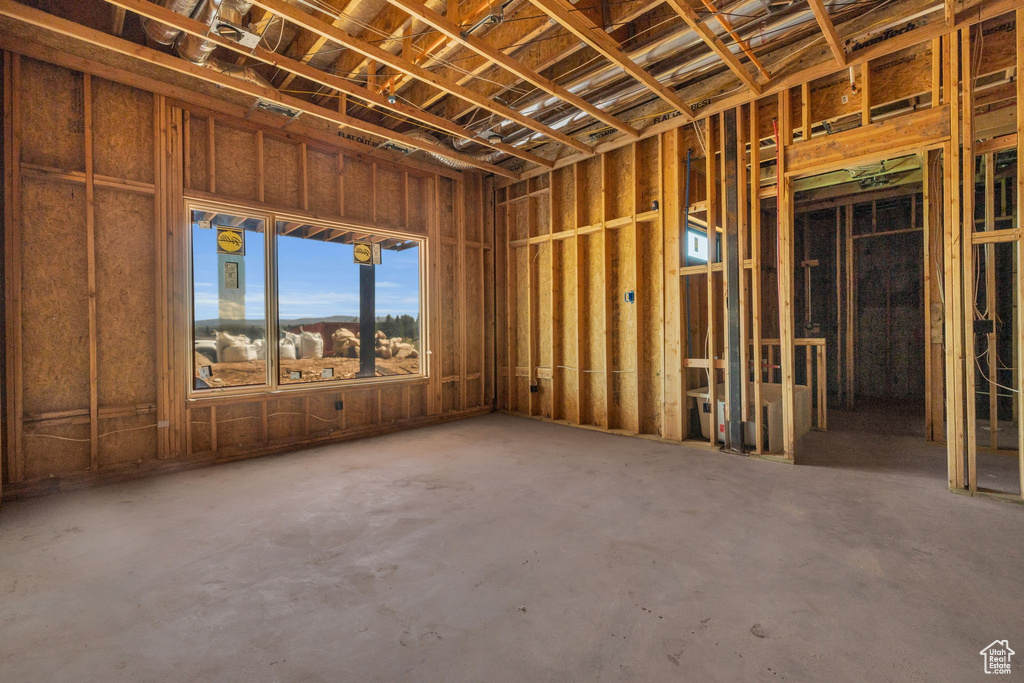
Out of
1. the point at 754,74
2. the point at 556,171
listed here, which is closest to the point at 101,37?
the point at 556,171

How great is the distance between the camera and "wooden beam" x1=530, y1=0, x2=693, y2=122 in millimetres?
3123

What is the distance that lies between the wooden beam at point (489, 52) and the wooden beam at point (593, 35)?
1.60 ft

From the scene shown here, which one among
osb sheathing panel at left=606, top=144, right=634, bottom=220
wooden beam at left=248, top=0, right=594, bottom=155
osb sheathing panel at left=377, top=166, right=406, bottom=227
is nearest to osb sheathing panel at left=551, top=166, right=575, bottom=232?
osb sheathing panel at left=606, top=144, right=634, bottom=220

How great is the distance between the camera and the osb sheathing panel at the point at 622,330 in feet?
18.9

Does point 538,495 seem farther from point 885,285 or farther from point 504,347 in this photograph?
point 885,285

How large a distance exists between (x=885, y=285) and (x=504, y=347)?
713 centimetres

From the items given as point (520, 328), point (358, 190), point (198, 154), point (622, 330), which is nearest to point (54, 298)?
point (198, 154)

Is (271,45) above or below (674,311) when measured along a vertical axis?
above

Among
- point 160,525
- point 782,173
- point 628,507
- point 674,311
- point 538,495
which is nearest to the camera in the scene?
point 160,525

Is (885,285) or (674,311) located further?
(885,285)

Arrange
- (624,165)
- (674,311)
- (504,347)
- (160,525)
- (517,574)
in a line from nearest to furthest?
1. (517,574)
2. (160,525)
3. (674,311)
4. (624,165)
5. (504,347)

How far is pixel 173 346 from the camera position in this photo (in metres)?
4.44

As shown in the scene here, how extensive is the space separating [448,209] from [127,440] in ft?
16.3

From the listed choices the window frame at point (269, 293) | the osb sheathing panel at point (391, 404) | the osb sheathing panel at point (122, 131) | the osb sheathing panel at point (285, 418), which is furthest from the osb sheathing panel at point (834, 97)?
the osb sheathing panel at point (122, 131)
